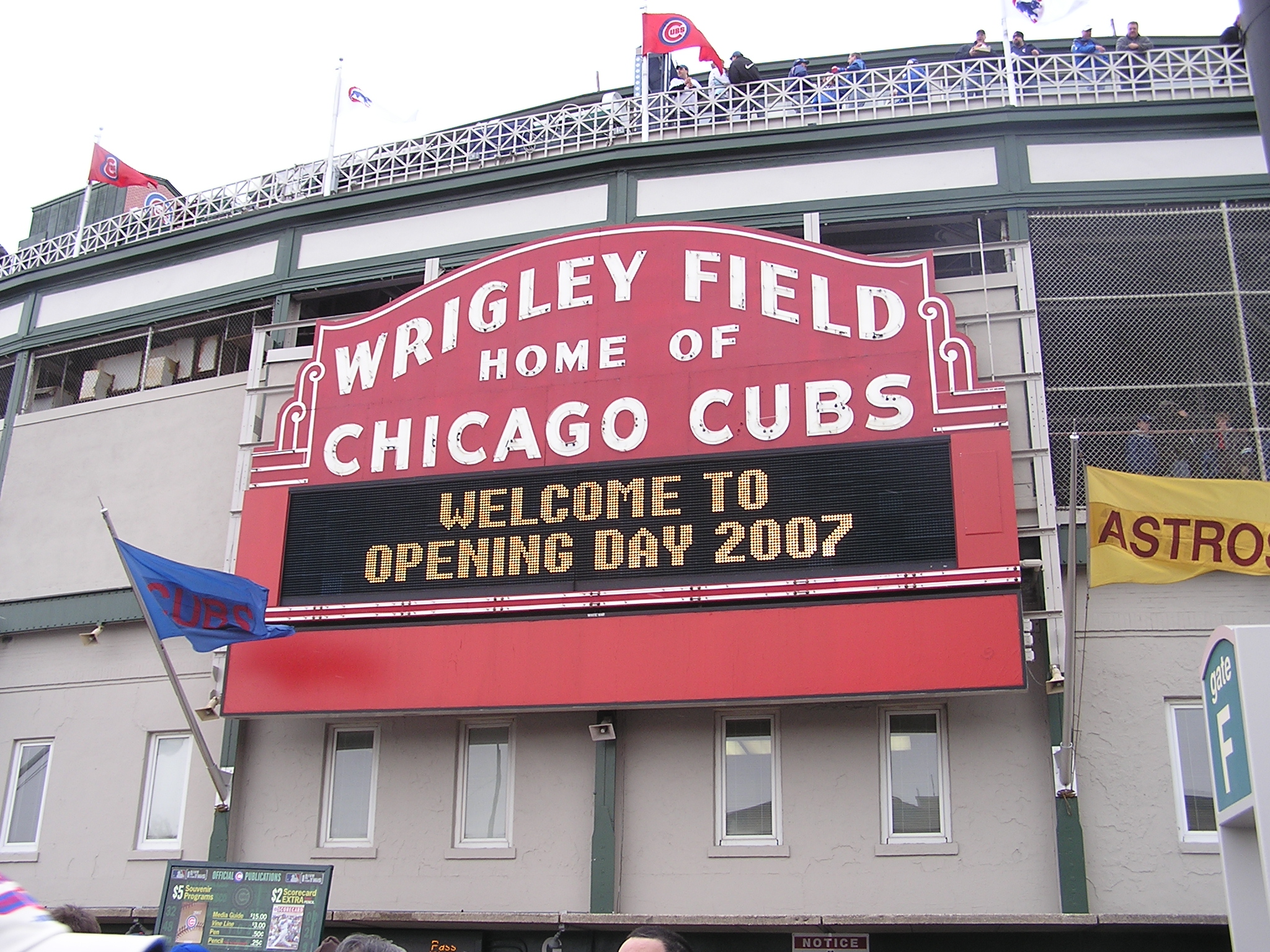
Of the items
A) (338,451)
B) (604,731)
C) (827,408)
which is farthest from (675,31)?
(604,731)

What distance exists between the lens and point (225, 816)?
13.5 meters

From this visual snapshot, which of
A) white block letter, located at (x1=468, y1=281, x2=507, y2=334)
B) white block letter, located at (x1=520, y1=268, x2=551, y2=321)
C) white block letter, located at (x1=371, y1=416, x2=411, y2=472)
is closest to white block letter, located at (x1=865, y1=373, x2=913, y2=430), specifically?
white block letter, located at (x1=520, y1=268, x2=551, y2=321)

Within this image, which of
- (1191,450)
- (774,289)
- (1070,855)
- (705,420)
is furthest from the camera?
(774,289)

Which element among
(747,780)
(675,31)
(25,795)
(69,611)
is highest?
(675,31)

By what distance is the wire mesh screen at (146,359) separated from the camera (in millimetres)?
16844

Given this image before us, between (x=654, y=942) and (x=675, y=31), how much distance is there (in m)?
13.5

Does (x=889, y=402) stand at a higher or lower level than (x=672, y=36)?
lower

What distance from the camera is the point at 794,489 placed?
11.6 meters

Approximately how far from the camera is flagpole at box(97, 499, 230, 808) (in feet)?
40.4

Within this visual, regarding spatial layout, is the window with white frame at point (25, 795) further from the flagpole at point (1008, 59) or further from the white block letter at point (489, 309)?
the flagpole at point (1008, 59)

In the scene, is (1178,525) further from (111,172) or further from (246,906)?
(111,172)

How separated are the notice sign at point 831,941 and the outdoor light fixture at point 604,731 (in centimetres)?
258

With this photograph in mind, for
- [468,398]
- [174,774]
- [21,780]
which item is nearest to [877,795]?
[468,398]

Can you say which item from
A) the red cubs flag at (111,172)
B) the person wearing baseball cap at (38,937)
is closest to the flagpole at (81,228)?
the red cubs flag at (111,172)
